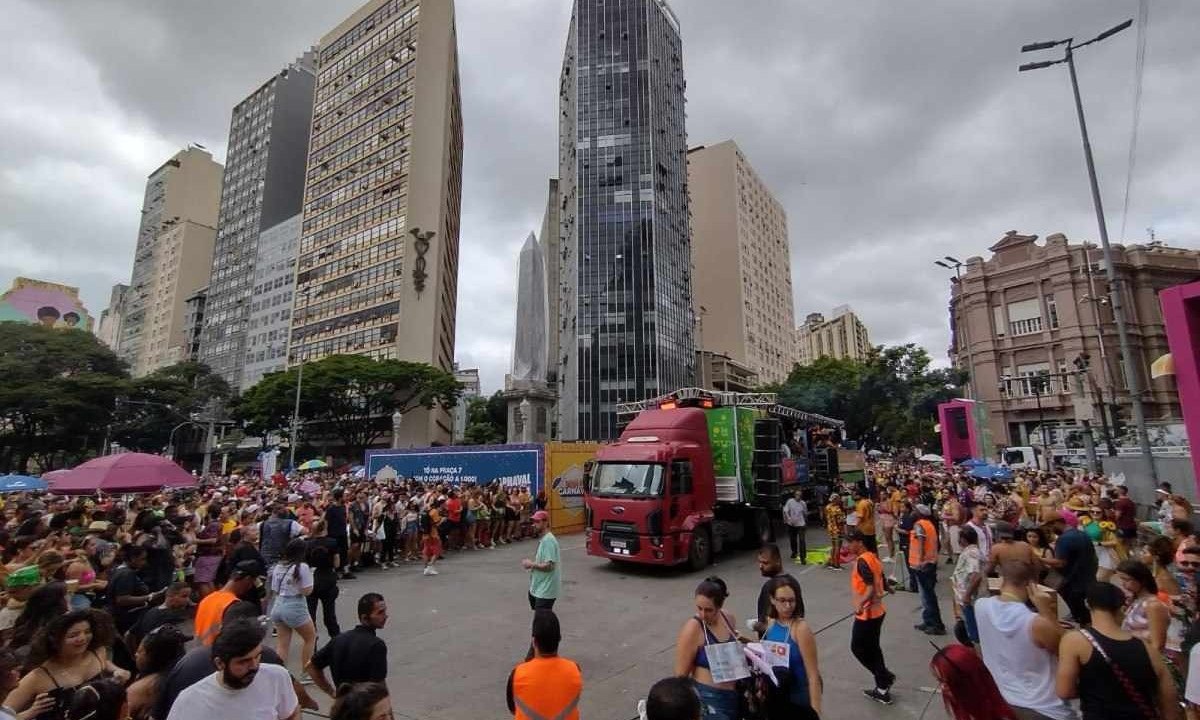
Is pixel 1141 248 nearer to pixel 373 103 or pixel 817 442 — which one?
pixel 817 442

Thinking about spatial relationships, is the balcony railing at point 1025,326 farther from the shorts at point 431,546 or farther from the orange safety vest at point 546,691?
the orange safety vest at point 546,691

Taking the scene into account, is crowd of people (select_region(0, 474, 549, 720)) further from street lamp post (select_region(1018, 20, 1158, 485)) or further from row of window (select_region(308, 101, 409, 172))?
row of window (select_region(308, 101, 409, 172))

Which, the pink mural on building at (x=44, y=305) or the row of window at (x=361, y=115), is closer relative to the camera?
the row of window at (x=361, y=115)

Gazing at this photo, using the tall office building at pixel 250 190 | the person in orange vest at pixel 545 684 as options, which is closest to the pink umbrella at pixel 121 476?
the person in orange vest at pixel 545 684

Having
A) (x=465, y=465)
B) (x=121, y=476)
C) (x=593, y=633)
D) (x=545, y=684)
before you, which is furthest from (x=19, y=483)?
(x=545, y=684)

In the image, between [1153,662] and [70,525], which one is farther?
[70,525]

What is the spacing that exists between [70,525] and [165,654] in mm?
8016

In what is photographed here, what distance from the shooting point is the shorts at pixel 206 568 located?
7.55 m

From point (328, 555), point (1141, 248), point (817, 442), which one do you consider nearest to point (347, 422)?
point (817, 442)

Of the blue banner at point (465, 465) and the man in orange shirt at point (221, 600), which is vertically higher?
the blue banner at point (465, 465)

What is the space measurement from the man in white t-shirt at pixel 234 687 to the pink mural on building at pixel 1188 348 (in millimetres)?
14917

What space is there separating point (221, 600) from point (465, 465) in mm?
16670

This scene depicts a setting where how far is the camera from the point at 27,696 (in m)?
3.13

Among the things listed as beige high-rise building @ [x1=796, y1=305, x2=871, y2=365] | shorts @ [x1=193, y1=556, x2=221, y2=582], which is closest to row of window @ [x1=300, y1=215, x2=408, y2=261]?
shorts @ [x1=193, y1=556, x2=221, y2=582]
